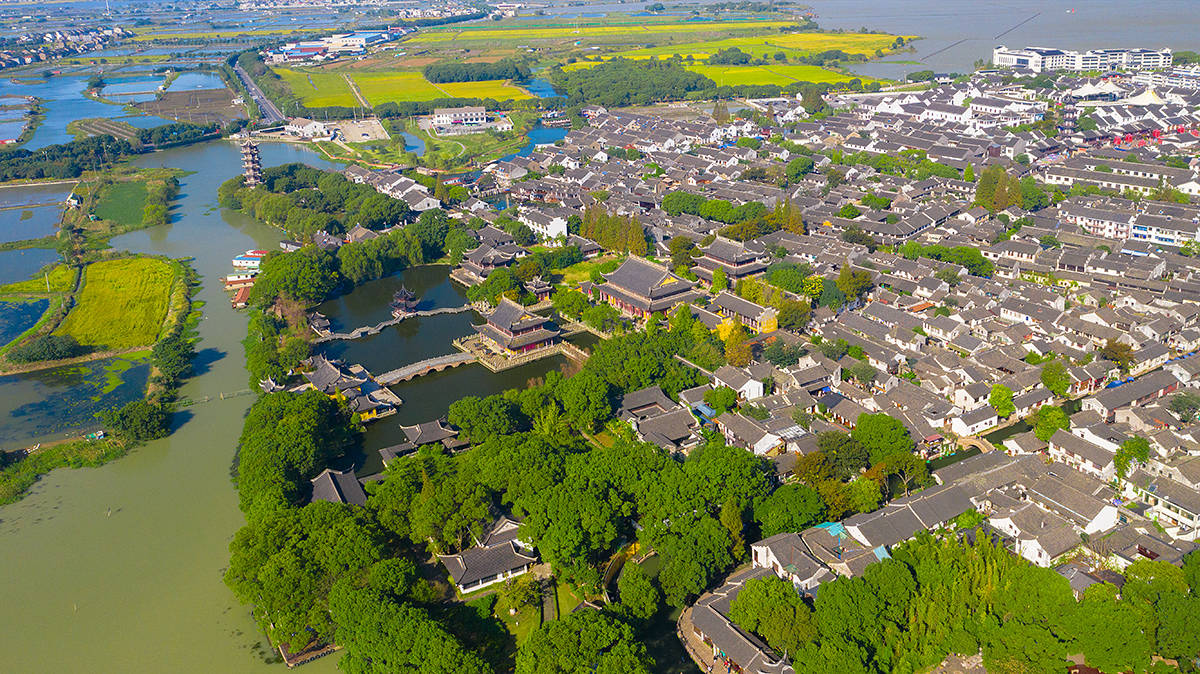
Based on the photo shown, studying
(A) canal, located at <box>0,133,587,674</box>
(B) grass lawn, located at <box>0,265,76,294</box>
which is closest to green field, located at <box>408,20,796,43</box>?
(B) grass lawn, located at <box>0,265,76,294</box>

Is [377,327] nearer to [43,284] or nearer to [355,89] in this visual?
[43,284]

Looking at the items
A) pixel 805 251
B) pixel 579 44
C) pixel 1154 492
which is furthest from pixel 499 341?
pixel 579 44

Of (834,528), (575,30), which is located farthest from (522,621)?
(575,30)

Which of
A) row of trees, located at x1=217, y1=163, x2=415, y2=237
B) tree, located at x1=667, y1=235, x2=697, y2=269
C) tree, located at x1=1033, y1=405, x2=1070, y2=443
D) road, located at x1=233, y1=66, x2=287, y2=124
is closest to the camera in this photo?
tree, located at x1=1033, y1=405, x2=1070, y2=443

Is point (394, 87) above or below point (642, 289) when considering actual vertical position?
below

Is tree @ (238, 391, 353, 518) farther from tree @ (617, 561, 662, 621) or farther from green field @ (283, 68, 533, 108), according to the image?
green field @ (283, 68, 533, 108)
